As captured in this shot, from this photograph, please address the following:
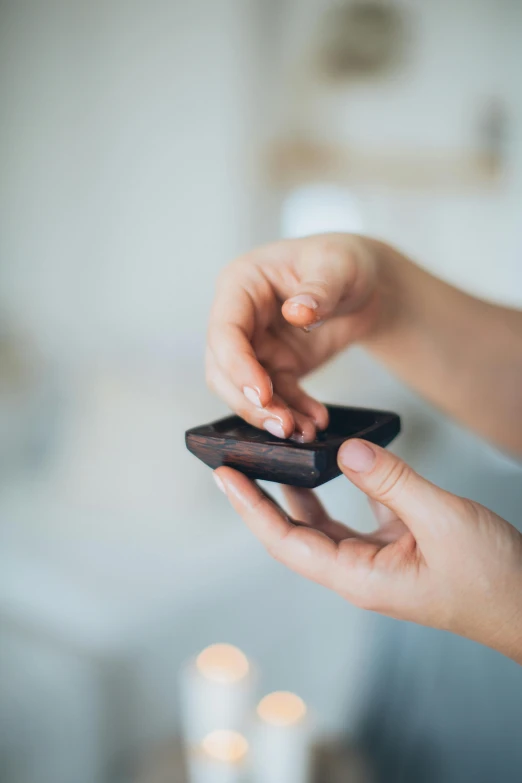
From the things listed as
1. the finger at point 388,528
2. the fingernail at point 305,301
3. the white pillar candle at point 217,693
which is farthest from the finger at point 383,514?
the white pillar candle at point 217,693

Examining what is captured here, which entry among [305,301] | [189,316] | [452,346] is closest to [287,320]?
[305,301]

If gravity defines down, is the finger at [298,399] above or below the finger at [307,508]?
above

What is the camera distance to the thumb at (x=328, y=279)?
422mm

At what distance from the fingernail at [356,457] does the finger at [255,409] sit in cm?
5

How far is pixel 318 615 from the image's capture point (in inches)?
40.7

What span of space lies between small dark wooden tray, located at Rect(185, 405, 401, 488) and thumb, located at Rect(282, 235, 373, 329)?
0.30 ft

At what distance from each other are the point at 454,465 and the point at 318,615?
1.65ft

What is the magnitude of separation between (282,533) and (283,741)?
1.30 ft

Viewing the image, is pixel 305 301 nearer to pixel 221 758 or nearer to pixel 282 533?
pixel 282 533

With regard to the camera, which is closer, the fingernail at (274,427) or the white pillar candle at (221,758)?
the fingernail at (274,427)

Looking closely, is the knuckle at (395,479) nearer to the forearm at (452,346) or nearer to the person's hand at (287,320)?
the person's hand at (287,320)

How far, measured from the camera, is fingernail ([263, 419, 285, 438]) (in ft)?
1.41

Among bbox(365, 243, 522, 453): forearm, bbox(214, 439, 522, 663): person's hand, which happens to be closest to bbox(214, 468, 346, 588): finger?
bbox(214, 439, 522, 663): person's hand

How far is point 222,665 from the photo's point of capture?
76 centimetres
